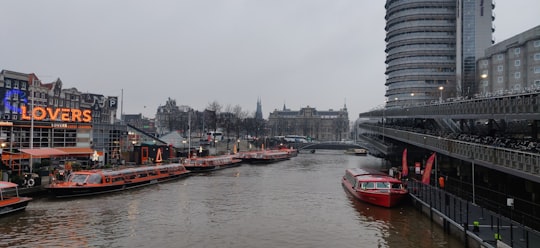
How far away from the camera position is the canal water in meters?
28.1

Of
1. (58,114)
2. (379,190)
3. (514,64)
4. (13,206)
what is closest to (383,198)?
(379,190)

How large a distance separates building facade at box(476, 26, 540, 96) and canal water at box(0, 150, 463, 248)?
63.7 m

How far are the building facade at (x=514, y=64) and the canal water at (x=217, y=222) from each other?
63.7m

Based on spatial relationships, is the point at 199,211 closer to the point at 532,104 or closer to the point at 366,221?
the point at 366,221

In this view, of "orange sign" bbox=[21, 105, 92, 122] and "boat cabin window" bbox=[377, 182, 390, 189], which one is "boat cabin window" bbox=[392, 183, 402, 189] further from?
"orange sign" bbox=[21, 105, 92, 122]

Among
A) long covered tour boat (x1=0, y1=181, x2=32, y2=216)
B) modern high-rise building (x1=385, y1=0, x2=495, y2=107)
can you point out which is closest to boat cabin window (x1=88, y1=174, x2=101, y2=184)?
long covered tour boat (x1=0, y1=181, x2=32, y2=216)

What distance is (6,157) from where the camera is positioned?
45.7 meters

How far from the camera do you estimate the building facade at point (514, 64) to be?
98.1 meters

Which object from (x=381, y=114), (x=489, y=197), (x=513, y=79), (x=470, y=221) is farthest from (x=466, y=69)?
(x=470, y=221)

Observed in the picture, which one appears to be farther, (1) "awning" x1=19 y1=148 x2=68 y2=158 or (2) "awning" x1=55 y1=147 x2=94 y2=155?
(2) "awning" x1=55 y1=147 x2=94 y2=155

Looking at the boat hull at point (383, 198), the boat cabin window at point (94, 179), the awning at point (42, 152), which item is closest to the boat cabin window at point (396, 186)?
the boat hull at point (383, 198)

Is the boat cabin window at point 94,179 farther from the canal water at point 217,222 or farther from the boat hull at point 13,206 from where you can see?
the boat hull at point 13,206

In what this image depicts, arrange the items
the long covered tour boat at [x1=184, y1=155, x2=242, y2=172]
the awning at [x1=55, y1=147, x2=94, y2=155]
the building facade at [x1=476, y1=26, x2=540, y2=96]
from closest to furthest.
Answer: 1. the awning at [x1=55, y1=147, x2=94, y2=155]
2. the long covered tour boat at [x1=184, y1=155, x2=242, y2=172]
3. the building facade at [x1=476, y1=26, x2=540, y2=96]

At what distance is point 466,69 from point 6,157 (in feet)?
442
